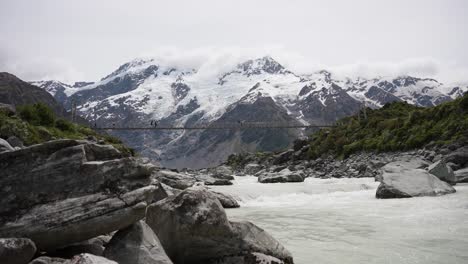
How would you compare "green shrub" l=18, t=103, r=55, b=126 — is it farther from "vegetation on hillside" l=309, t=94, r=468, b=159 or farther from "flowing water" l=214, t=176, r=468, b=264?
"flowing water" l=214, t=176, r=468, b=264

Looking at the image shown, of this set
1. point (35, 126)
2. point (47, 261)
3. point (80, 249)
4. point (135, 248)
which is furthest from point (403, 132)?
point (47, 261)

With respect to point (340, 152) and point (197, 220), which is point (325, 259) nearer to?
point (197, 220)

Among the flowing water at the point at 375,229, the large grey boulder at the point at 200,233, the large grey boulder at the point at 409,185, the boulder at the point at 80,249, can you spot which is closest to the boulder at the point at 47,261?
the boulder at the point at 80,249

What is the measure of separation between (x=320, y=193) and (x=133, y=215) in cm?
2438

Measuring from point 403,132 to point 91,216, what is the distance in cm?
5647

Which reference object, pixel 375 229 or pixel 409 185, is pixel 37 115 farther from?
pixel 375 229

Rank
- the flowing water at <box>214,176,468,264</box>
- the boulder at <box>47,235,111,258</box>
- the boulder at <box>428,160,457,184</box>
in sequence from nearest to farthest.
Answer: the boulder at <box>47,235,111,258</box> < the flowing water at <box>214,176,468,264</box> < the boulder at <box>428,160,457,184</box>

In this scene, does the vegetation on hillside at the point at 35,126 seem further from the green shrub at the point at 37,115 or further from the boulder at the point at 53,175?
the boulder at the point at 53,175

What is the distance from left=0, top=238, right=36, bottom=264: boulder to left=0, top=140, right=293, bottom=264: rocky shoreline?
0.01m

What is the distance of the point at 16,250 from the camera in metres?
6.93

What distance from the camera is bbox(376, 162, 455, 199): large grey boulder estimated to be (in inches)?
870

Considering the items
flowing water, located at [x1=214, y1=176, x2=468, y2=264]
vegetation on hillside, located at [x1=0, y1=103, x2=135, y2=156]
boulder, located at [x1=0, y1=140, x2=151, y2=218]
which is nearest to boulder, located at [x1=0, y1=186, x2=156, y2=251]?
boulder, located at [x1=0, y1=140, x2=151, y2=218]

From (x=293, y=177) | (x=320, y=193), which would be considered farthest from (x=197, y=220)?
(x=293, y=177)

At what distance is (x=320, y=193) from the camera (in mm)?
30938
